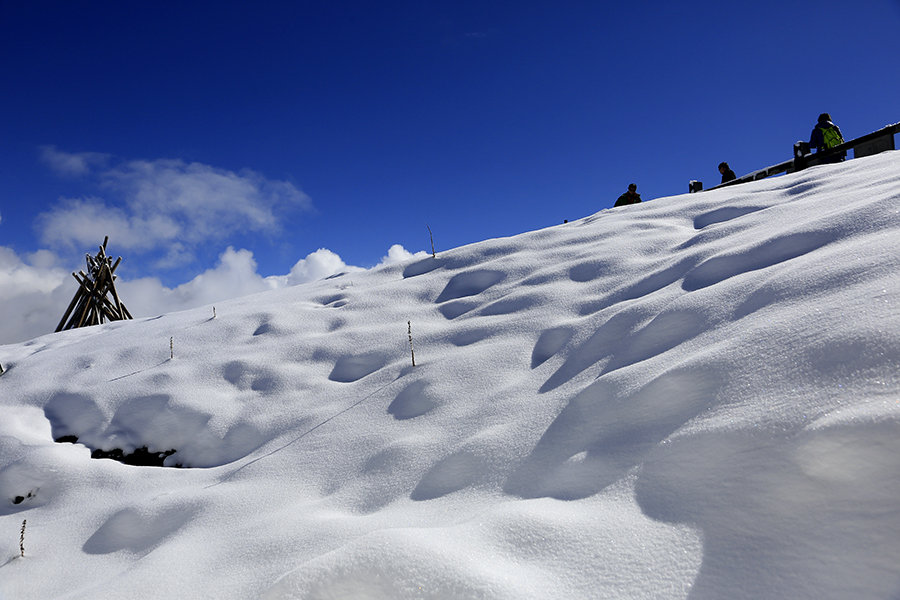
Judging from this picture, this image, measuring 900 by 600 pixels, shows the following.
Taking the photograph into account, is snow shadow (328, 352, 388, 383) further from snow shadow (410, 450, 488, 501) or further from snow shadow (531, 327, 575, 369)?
snow shadow (410, 450, 488, 501)

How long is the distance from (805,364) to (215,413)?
3343mm

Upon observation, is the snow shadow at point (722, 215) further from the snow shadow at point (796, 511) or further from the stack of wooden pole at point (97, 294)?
the stack of wooden pole at point (97, 294)

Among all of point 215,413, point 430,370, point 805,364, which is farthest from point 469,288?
point 805,364

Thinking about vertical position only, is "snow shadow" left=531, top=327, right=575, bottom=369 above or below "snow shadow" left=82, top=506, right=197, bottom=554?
above

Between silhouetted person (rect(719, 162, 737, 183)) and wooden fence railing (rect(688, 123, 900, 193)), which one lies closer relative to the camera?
wooden fence railing (rect(688, 123, 900, 193))

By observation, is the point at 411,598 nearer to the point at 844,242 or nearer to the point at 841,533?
the point at 841,533

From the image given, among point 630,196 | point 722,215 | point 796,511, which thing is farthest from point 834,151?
point 796,511

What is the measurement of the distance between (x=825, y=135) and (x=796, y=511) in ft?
24.0

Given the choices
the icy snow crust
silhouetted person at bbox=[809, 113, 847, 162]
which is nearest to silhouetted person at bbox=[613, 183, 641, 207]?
silhouetted person at bbox=[809, 113, 847, 162]

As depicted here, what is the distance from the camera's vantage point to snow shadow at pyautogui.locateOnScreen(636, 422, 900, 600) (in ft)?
3.57

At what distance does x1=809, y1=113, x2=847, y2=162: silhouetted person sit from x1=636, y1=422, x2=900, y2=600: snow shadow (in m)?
6.97

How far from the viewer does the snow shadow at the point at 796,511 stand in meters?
1.09

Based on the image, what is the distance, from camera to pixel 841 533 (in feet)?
3.74

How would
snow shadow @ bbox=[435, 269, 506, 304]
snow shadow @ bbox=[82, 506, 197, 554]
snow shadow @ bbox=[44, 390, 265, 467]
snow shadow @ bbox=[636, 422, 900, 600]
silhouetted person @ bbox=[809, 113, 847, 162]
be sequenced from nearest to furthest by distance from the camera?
snow shadow @ bbox=[636, 422, 900, 600] → snow shadow @ bbox=[82, 506, 197, 554] → snow shadow @ bbox=[44, 390, 265, 467] → snow shadow @ bbox=[435, 269, 506, 304] → silhouetted person @ bbox=[809, 113, 847, 162]
